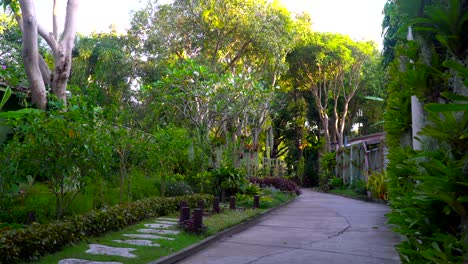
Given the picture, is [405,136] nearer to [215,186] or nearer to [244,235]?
[244,235]

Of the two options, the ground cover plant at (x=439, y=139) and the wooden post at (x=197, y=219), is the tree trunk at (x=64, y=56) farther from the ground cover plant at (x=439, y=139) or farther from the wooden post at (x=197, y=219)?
the ground cover plant at (x=439, y=139)

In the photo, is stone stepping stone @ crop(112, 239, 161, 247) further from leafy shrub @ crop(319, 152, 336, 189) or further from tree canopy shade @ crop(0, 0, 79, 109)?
leafy shrub @ crop(319, 152, 336, 189)

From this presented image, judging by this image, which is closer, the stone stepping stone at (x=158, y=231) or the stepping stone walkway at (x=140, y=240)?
the stepping stone walkway at (x=140, y=240)

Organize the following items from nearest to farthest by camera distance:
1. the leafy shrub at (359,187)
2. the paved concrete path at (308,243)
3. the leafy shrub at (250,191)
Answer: the paved concrete path at (308,243) → the leafy shrub at (250,191) → the leafy shrub at (359,187)

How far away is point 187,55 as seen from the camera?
74.2 ft

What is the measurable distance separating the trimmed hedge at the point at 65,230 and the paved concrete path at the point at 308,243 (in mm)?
1930

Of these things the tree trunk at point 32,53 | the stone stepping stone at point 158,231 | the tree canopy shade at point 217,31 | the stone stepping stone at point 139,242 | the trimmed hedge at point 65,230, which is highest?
the tree canopy shade at point 217,31

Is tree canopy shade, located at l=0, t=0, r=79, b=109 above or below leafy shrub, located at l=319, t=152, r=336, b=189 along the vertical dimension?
above

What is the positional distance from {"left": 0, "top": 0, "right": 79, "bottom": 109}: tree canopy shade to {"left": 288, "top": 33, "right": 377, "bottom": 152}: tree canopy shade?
2104 centimetres

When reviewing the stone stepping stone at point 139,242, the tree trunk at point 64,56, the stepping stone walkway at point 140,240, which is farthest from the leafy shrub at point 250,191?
the stone stepping stone at point 139,242

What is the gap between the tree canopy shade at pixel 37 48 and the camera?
412 inches

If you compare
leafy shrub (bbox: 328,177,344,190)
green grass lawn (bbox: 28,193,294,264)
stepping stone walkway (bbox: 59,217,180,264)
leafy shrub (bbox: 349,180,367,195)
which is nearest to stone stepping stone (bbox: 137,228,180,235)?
stepping stone walkway (bbox: 59,217,180,264)

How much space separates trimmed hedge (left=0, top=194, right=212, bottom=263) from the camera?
20.5 ft

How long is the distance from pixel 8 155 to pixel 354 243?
6.89m
